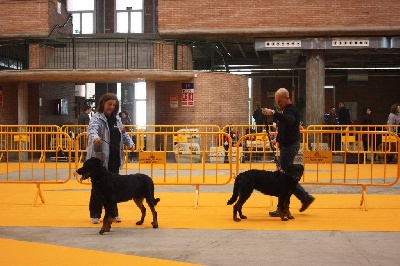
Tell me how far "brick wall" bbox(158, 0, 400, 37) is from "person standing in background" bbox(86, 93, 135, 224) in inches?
575

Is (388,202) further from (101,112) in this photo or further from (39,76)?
(39,76)

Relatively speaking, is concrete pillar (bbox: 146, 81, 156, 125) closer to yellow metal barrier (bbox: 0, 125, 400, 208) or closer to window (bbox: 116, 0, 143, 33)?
yellow metal barrier (bbox: 0, 125, 400, 208)

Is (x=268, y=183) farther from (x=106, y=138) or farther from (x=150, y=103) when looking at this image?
(x=150, y=103)

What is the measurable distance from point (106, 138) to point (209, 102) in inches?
571

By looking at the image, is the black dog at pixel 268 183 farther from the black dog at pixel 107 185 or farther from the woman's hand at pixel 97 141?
the woman's hand at pixel 97 141

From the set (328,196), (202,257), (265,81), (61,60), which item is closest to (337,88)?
(265,81)

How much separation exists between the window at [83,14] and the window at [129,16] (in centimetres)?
133

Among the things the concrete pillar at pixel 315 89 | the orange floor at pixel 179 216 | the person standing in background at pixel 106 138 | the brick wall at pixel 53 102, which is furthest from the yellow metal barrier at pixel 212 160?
the brick wall at pixel 53 102

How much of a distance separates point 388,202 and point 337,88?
Answer: 2447cm

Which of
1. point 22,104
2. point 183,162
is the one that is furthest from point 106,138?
point 22,104

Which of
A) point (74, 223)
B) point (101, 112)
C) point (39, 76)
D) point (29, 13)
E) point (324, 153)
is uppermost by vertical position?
point (29, 13)

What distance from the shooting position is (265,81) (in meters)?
35.3

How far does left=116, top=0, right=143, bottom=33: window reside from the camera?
108 feet

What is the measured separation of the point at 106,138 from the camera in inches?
336
